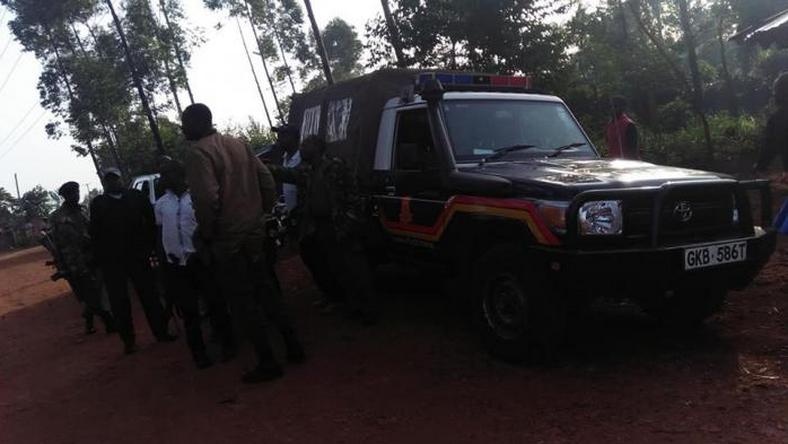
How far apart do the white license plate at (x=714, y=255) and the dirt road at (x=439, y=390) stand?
0.68 metres

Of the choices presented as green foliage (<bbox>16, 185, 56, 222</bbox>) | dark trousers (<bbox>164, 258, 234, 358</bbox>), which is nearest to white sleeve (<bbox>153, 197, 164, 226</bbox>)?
dark trousers (<bbox>164, 258, 234, 358</bbox>)

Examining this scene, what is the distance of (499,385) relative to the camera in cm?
432

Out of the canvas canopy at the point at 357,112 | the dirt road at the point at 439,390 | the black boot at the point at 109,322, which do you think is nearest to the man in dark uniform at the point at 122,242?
the dirt road at the point at 439,390

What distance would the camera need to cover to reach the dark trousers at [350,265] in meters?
5.91

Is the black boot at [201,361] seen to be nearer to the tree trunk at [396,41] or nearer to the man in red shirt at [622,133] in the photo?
the man in red shirt at [622,133]

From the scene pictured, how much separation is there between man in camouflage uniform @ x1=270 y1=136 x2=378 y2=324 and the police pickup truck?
0.40 metres

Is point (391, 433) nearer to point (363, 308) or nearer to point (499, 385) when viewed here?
point (499, 385)

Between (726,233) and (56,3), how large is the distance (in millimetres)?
33368

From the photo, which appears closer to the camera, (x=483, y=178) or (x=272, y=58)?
(x=483, y=178)

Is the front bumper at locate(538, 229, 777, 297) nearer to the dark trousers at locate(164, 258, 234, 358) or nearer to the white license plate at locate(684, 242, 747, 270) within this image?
the white license plate at locate(684, 242, 747, 270)

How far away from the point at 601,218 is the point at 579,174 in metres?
0.56

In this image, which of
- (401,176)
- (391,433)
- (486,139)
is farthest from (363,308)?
(391,433)

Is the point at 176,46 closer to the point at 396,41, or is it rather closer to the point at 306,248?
the point at 396,41

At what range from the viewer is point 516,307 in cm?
458
